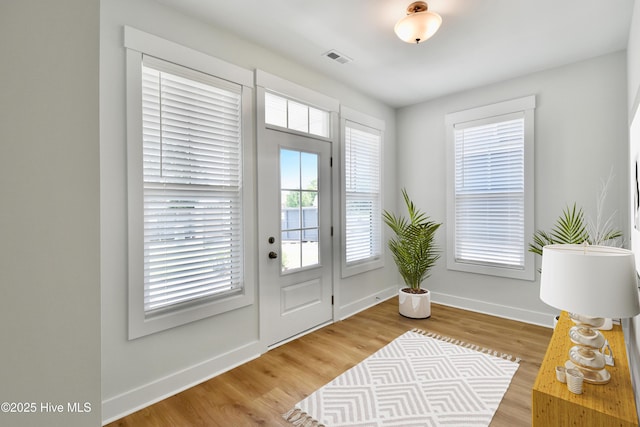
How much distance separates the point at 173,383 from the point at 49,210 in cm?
179

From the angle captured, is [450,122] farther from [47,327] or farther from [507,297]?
[47,327]

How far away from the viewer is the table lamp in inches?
44.9

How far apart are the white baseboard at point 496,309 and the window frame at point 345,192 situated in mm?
899

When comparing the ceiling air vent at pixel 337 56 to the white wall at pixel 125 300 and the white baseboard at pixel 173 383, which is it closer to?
the white wall at pixel 125 300

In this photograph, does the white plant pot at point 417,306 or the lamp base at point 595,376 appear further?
the white plant pot at point 417,306

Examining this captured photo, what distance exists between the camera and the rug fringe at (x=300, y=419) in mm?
1758

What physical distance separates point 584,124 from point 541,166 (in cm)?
50

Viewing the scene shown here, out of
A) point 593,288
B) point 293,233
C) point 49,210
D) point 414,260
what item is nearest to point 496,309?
point 414,260

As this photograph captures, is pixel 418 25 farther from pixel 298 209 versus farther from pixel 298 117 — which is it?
pixel 298 209

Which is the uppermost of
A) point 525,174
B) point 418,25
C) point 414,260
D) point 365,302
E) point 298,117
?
point 418,25

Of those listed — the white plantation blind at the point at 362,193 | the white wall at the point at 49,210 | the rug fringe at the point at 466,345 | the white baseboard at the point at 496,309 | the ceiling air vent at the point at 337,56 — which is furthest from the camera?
the white plantation blind at the point at 362,193

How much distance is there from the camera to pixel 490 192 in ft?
11.4

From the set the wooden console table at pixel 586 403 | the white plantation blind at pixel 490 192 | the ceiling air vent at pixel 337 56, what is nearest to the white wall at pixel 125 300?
the ceiling air vent at pixel 337 56

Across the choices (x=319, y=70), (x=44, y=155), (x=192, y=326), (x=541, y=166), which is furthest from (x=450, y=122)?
(x=44, y=155)
